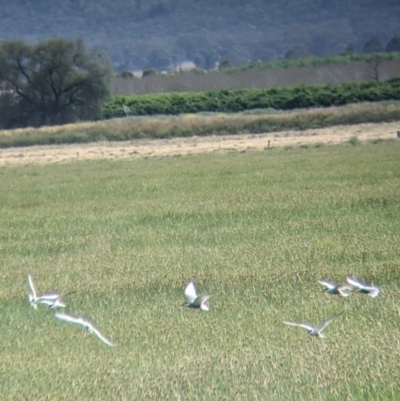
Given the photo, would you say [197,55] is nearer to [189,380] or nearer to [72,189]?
[72,189]

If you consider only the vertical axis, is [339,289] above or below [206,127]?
above

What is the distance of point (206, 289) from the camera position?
8.16 m

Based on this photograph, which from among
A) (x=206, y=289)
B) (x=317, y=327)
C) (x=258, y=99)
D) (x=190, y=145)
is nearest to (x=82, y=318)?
(x=206, y=289)

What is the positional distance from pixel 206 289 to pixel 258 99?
54.6 meters

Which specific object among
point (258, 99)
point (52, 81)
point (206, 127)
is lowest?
point (258, 99)

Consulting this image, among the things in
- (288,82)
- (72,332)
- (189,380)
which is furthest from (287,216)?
(288,82)

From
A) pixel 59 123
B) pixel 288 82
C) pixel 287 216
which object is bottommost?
pixel 288 82

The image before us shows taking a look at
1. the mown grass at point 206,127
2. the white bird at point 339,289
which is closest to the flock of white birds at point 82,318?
the white bird at point 339,289

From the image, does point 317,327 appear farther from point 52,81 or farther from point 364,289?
point 52,81

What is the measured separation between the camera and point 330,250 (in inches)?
377

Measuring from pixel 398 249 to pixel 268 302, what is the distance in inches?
→ 94.6

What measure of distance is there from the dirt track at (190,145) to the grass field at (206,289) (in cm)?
1430

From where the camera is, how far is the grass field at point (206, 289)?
18.5ft

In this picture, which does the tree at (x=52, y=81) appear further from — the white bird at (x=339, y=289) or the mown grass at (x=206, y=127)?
the white bird at (x=339, y=289)
